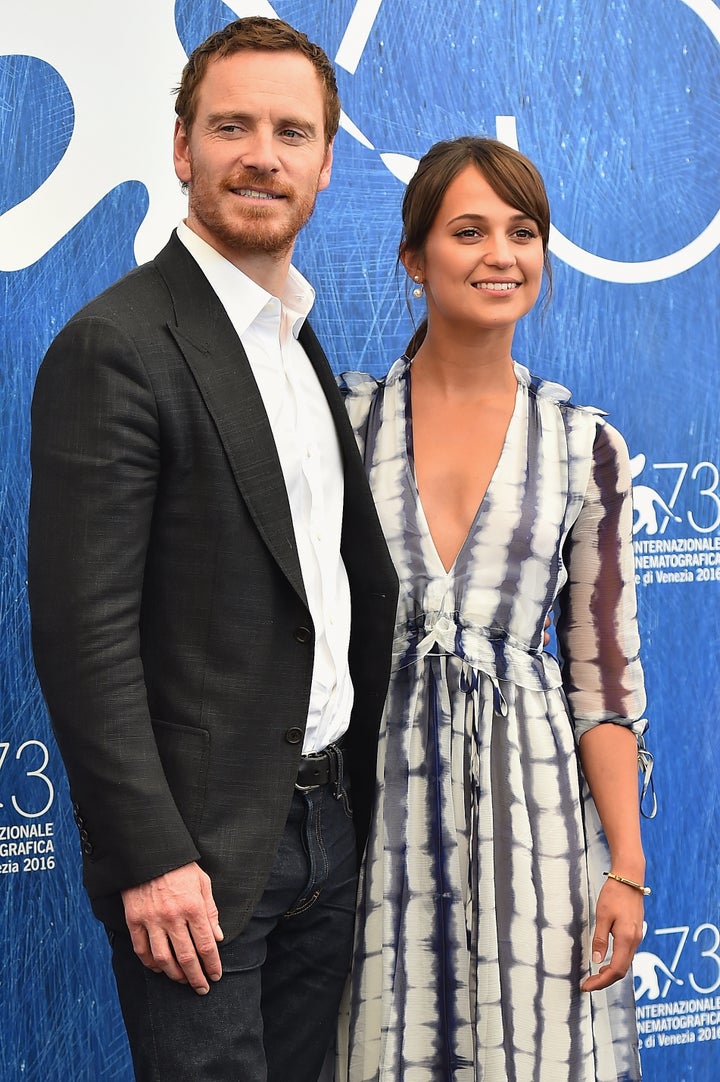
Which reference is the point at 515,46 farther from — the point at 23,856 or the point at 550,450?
the point at 23,856

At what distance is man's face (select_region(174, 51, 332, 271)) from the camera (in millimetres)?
1604

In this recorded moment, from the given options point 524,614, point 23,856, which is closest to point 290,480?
point 524,614

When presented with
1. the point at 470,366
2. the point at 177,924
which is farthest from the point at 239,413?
the point at 177,924

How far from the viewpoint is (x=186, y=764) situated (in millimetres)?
1474

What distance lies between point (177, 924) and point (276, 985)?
0.40 meters

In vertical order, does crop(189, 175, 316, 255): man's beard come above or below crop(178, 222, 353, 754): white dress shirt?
above

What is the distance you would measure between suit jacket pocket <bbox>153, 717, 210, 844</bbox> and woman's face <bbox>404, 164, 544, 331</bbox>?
0.79 m

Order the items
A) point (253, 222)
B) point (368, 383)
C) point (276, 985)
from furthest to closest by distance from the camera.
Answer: point (368, 383)
point (276, 985)
point (253, 222)

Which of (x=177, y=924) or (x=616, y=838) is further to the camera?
(x=616, y=838)

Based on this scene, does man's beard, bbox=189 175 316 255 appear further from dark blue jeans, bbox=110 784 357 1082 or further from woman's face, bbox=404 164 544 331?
dark blue jeans, bbox=110 784 357 1082

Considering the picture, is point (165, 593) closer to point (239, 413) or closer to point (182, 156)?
point (239, 413)

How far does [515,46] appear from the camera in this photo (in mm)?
2480

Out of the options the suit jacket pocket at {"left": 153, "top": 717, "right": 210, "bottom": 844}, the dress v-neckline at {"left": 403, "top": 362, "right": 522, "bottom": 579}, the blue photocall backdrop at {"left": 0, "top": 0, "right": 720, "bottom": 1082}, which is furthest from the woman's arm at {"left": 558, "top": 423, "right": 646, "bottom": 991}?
the blue photocall backdrop at {"left": 0, "top": 0, "right": 720, "bottom": 1082}

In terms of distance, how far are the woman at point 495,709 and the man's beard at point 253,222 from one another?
0.98ft
